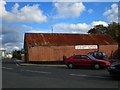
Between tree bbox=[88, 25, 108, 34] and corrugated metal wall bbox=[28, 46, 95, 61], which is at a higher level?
tree bbox=[88, 25, 108, 34]

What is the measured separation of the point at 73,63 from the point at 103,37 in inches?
1079

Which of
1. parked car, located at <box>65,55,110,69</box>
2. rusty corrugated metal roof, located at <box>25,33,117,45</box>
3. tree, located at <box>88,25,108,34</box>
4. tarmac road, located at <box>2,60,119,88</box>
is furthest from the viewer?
tree, located at <box>88,25,108,34</box>

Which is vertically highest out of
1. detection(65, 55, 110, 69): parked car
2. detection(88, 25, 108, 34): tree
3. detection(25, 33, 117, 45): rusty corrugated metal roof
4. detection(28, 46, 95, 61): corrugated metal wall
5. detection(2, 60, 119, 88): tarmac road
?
detection(88, 25, 108, 34): tree

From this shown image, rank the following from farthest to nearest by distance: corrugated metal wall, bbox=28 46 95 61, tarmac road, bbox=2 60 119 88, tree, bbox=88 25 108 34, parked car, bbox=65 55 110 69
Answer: tree, bbox=88 25 108 34 < corrugated metal wall, bbox=28 46 95 61 < parked car, bbox=65 55 110 69 < tarmac road, bbox=2 60 119 88

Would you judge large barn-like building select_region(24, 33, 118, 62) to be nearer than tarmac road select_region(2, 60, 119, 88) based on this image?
No

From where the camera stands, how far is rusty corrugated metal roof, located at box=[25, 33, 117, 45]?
169 ft

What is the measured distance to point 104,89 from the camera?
1282cm

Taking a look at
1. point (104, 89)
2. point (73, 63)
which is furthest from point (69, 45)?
point (104, 89)

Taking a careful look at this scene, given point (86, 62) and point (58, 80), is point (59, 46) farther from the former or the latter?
point (58, 80)

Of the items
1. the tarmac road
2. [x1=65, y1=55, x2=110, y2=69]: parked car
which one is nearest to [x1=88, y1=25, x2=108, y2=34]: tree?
[x1=65, y1=55, x2=110, y2=69]: parked car

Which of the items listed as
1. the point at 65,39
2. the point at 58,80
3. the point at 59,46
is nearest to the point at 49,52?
the point at 59,46

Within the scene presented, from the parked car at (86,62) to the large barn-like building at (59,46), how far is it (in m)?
20.7

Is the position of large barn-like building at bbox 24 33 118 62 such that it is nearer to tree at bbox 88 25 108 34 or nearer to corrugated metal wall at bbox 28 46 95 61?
corrugated metal wall at bbox 28 46 95 61

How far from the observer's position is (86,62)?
28891 mm
